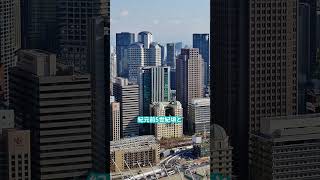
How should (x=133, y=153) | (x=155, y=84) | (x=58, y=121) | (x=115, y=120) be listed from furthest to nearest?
(x=155, y=84) → (x=115, y=120) → (x=133, y=153) → (x=58, y=121)

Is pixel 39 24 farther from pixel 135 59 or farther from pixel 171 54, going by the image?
pixel 171 54

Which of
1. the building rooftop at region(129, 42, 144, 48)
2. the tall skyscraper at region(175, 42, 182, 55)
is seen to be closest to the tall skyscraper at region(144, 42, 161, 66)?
the building rooftop at region(129, 42, 144, 48)

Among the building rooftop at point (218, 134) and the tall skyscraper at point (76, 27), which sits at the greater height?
the tall skyscraper at point (76, 27)

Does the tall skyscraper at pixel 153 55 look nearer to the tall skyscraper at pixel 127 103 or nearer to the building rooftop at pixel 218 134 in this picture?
the tall skyscraper at pixel 127 103

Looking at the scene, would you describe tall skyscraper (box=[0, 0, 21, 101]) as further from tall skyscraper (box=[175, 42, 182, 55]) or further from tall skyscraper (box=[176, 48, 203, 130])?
tall skyscraper (box=[175, 42, 182, 55])

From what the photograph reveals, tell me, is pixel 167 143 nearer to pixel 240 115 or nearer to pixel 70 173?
pixel 240 115

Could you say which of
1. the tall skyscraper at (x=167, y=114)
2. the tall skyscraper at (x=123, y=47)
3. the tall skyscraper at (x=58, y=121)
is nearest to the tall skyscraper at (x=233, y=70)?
the tall skyscraper at (x=58, y=121)

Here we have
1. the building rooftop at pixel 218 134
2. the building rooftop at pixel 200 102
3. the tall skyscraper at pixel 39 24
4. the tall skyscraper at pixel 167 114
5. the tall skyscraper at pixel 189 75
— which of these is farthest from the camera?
the tall skyscraper at pixel 189 75

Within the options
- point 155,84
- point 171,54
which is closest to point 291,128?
point 155,84
